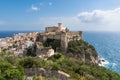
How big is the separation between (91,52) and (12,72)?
140 ft

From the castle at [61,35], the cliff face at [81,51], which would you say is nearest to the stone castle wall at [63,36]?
the castle at [61,35]

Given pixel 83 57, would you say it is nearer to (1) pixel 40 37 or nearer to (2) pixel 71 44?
(2) pixel 71 44

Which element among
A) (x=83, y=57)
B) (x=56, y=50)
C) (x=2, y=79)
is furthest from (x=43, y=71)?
(x=83, y=57)

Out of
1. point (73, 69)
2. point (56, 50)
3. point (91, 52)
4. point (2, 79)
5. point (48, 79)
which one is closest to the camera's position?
point (2, 79)

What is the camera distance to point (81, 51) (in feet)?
183

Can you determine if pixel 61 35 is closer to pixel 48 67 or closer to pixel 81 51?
pixel 81 51

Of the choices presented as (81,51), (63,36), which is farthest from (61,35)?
(81,51)

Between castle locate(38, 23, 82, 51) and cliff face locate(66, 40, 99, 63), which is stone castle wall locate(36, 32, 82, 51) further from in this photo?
cliff face locate(66, 40, 99, 63)

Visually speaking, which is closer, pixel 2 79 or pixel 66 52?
pixel 2 79

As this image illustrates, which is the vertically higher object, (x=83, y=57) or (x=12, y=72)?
(x=12, y=72)

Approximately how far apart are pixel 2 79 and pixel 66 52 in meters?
33.6

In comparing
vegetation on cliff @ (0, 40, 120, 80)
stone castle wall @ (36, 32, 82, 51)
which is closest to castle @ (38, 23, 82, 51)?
stone castle wall @ (36, 32, 82, 51)

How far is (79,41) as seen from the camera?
195 ft

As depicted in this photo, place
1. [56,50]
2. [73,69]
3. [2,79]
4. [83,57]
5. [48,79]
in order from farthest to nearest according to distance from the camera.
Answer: [83,57] → [56,50] → [73,69] → [48,79] → [2,79]
